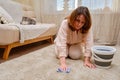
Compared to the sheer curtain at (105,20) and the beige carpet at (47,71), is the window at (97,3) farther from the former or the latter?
the beige carpet at (47,71)

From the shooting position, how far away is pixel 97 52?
1.20 m

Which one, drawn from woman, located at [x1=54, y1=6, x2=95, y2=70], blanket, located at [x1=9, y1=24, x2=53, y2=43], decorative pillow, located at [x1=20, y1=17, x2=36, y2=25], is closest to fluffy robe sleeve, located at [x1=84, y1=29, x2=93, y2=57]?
woman, located at [x1=54, y1=6, x2=95, y2=70]

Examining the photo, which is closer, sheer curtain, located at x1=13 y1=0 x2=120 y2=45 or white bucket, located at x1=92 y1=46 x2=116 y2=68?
white bucket, located at x1=92 y1=46 x2=116 y2=68

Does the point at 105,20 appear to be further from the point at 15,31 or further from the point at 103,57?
the point at 15,31

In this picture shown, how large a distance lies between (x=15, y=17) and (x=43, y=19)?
0.69 m

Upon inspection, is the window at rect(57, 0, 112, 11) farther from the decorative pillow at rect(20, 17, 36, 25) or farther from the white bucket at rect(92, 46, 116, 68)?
the white bucket at rect(92, 46, 116, 68)

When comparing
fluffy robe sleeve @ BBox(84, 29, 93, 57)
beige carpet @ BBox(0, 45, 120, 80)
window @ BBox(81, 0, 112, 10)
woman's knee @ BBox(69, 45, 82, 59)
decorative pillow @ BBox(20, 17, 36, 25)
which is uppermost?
window @ BBox(81, 0, 112, 10)

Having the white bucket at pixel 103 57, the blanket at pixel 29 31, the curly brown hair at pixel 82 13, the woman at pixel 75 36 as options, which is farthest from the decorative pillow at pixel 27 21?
the white bucket at pixel 103 57

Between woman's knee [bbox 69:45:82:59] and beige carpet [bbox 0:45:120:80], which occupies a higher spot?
woman's knee [bbox 69:45:82:59]

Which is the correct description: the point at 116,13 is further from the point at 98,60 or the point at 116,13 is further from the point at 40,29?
the point at 98,60

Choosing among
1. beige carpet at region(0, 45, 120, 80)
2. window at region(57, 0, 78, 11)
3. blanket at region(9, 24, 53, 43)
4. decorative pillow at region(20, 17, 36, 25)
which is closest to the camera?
beige carpet at region(0, 45, 120, 80)

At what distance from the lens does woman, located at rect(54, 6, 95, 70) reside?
1.20 meters

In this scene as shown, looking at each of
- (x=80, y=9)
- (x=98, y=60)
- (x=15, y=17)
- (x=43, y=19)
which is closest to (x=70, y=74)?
(x=98, y=60)

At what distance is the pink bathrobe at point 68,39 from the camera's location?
1.32 metres
